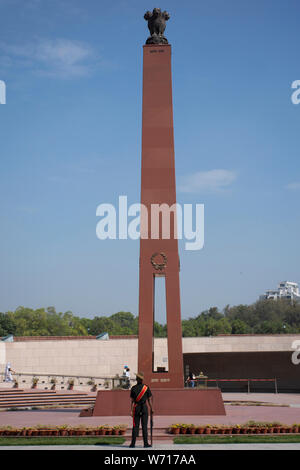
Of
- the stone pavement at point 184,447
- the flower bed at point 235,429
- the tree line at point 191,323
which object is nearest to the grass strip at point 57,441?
the stone pavement at point 184,447

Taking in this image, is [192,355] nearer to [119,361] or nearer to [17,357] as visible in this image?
[119,361]

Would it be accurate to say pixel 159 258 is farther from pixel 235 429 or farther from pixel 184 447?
pixel 184 447

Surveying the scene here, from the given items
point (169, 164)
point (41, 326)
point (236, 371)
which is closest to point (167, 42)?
point (169, 164)

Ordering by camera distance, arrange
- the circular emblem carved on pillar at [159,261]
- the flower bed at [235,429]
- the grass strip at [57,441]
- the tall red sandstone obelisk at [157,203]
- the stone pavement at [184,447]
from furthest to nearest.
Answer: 1. the circular emblem carved on pillar at [159,261]
2. the tall red sandstone obelisk at [157,203]
3. the flower bed at [235,429]
4. the grass strip at [57,441]
5. the stone pavement at [184,447]

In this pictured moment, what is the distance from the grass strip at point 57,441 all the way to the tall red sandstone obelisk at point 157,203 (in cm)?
727

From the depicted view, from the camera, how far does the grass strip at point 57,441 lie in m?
12.8

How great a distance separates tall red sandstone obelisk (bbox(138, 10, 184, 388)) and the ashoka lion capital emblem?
29 cm

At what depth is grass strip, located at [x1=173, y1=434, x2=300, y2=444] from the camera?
42.2 feet

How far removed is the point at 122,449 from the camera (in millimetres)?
11758

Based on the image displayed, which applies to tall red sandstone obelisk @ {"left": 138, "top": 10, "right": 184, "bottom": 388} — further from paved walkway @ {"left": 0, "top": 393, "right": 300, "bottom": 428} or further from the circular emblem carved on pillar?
paved walkway @ {"left": 0, "top": 393, "right": 300, "bottom": 428}

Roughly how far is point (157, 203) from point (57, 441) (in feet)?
35.5

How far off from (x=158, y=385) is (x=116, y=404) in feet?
5.79

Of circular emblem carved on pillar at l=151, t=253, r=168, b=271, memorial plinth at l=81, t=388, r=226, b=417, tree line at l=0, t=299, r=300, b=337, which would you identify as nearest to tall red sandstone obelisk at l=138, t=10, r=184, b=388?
circular emblem carved on pillar at l=151, t=253, r=168, b=271

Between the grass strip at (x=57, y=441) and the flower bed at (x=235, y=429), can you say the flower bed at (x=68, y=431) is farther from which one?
the flower bed at (x=235, y=429)
